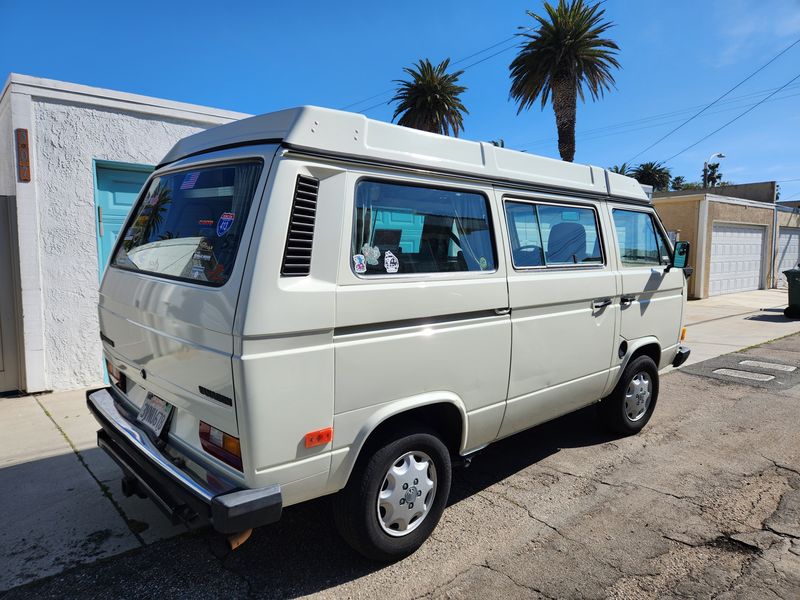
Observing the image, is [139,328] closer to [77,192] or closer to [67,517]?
[67,517]

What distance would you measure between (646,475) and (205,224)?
366 centimetres

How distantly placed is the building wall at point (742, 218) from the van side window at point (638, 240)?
46.6 ft

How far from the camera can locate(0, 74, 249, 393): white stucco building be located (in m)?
5.57

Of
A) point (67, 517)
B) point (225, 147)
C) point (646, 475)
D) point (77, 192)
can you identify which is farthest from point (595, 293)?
point (77, 192)

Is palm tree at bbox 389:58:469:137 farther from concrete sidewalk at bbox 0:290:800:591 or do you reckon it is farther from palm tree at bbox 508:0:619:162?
concrete sidewalk at bbox 0:290:800:591

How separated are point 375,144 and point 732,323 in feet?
40.7

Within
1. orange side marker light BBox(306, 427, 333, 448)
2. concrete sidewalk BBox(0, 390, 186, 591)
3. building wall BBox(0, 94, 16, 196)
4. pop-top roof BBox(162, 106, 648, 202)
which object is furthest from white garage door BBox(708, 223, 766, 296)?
building wall BBox(0, 94, 16, 196)

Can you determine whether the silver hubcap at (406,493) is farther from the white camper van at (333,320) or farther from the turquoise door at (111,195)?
the turquoise door at (111,195)

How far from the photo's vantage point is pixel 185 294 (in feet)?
8.28

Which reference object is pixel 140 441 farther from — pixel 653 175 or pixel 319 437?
pixel 653 175

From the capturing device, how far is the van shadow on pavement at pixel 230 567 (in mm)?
2699

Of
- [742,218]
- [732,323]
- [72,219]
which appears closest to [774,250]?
[742,218]

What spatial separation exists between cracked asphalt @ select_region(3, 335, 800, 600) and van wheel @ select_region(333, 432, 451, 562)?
0.17 m

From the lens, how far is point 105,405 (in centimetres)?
333
